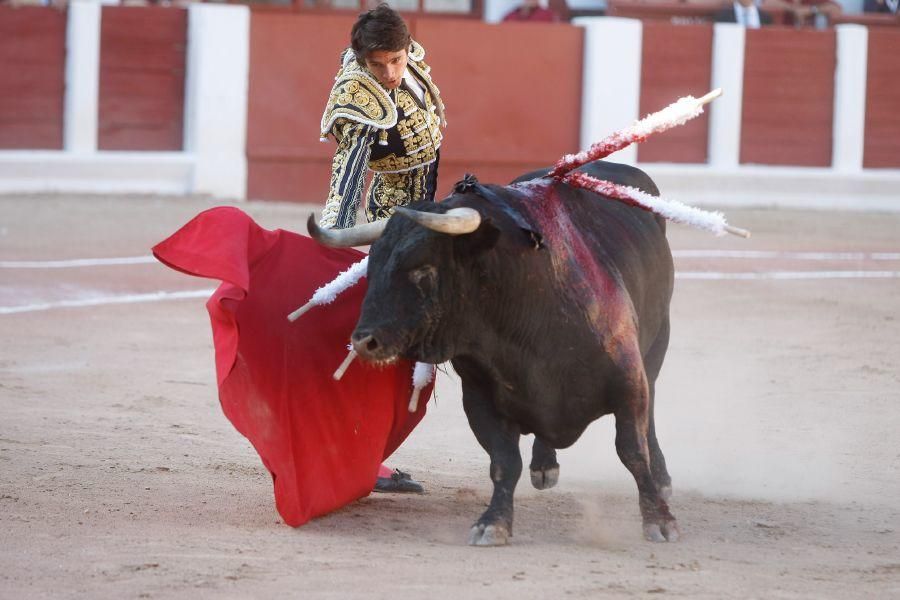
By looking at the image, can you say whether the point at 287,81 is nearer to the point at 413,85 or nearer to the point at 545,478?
the point at 413,85

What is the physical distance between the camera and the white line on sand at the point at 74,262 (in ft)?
24.8

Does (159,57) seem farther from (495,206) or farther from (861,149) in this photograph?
(495,206)

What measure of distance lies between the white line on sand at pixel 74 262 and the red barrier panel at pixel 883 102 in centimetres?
574

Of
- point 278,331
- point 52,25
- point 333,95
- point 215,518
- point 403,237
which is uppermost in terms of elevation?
point 52,25

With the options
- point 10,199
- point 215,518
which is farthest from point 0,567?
point 10,199

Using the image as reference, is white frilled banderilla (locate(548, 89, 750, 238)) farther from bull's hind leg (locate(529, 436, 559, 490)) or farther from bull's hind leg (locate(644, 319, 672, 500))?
bull's hind leg (locate(529, 436, 559, 490))

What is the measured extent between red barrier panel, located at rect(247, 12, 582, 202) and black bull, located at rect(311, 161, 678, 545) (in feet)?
22.6

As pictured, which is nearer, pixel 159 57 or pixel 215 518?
pixel 215 518

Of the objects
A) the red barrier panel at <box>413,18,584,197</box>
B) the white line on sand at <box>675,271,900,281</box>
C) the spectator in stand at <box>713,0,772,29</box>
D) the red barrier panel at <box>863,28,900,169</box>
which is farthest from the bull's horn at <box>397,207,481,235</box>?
the red barrier panel at <box>863,28,900,169</box>

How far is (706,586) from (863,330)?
3.73 m

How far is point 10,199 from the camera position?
9.72m

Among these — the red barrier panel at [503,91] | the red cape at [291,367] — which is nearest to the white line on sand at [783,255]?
the red barrier panel at [503,91]

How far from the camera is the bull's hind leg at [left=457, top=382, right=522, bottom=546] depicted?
3311mm

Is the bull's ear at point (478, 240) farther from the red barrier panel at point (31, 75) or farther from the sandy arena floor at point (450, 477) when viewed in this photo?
the red barrier panel at point (31, 75)
